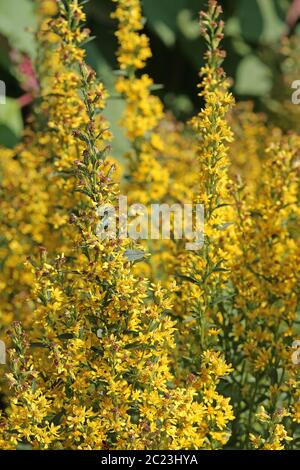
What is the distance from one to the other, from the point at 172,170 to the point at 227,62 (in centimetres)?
197

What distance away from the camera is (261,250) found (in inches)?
84.7

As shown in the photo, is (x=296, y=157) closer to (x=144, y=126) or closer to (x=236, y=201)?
(x=236, y=201)

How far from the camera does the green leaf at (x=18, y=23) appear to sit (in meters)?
4.34

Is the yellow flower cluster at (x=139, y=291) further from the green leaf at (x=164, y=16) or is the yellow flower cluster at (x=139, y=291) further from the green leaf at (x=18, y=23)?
the green leaf at (x=164, y=16)

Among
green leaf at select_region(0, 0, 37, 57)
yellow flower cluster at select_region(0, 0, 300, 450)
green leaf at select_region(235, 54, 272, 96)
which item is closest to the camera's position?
yellow flower cluster at select_region(0, 0, 300, 450)

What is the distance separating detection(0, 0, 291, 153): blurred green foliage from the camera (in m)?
4.36

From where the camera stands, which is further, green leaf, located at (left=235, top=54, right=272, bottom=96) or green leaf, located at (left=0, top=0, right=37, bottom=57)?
green leaf, located at (left=235, top=54, right=272, bottom=96)

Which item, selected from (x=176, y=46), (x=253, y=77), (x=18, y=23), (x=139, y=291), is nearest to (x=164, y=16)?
(x=176, y=46)

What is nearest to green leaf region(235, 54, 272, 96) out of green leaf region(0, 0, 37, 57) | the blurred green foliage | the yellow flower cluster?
the blurred green foliage

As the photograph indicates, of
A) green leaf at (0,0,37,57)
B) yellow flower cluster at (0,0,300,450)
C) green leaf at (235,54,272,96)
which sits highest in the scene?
green leaf at (0,0,37,57)

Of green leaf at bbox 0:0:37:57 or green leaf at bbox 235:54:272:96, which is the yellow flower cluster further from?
green leaf at bbox 235:54:272:96

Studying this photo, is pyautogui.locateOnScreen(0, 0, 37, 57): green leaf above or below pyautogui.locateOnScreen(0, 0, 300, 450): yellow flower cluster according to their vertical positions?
above

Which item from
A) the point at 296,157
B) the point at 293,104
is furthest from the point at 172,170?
the point at 293,104

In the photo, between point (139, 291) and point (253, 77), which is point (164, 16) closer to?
point (253, 77)
